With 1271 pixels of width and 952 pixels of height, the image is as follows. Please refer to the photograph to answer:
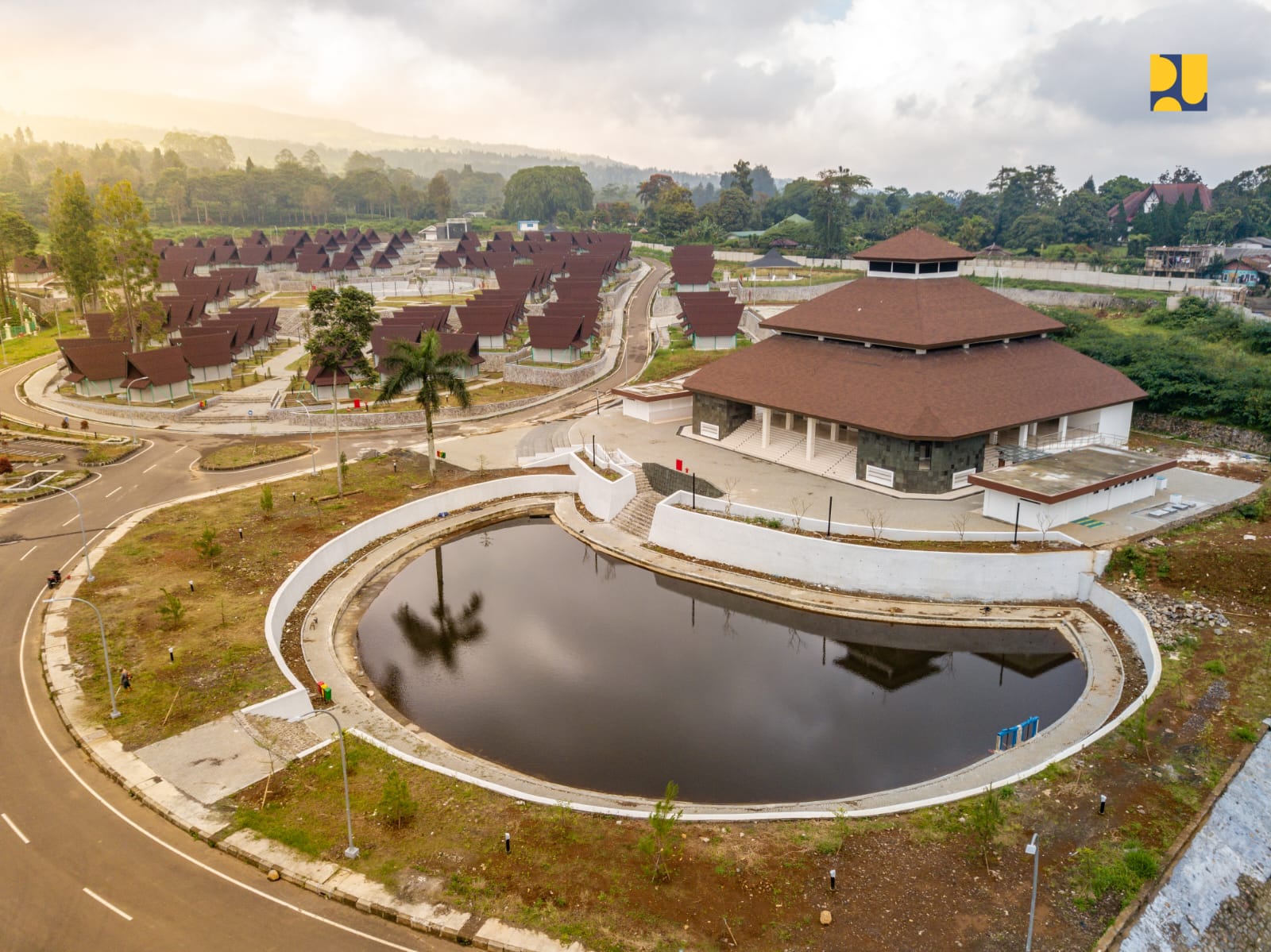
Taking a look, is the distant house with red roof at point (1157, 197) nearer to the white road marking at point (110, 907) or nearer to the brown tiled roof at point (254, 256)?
the brown tiled roof at point (254, 256)

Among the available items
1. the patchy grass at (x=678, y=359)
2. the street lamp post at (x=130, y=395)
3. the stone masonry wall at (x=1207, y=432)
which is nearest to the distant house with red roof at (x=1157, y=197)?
the patchy grass at (x=678, y=359)

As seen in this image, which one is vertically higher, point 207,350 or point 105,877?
point 207,350

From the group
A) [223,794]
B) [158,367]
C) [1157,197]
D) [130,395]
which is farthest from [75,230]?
[1157,197]

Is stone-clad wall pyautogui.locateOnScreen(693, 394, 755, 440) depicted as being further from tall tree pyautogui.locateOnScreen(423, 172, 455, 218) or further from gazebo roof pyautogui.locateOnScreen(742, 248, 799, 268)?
tall tree pyautogui.locateOnScreen(423, 172, 455, 218)

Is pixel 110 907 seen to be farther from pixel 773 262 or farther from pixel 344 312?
pixel 773 262

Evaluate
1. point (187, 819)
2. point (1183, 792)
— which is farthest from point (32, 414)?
point (1183, 792)

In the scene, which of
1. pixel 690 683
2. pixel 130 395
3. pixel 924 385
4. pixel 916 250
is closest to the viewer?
pixel 690 683
